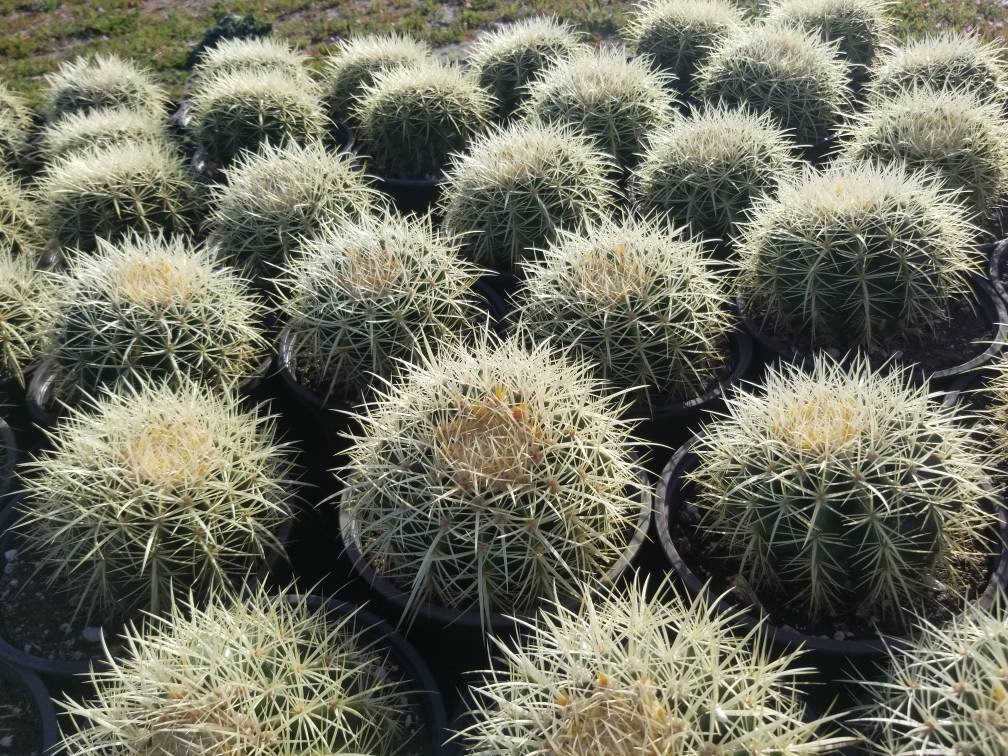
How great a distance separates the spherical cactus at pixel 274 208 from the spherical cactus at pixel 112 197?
40cm

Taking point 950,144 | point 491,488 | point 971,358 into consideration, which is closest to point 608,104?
point 950,144

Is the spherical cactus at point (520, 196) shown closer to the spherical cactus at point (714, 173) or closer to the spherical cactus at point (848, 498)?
the spherical cactus at point (714, 173)

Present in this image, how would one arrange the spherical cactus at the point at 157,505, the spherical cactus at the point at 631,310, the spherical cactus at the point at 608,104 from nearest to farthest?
the spherical cactus at the point at 157,505, the spherical cactus at the point at 631,310, the spherical cactus at the point at 608,104

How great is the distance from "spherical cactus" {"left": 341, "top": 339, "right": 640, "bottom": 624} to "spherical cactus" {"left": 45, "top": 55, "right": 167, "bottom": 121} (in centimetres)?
395

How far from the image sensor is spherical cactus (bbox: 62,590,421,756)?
1830 mm

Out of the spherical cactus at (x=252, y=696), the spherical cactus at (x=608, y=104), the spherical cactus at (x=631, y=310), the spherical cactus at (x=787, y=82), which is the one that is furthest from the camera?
the spherical cactus at (x=787, y=82)

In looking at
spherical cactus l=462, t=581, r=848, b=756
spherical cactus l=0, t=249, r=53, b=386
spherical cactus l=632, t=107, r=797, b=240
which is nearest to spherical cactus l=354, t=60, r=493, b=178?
spherical cactus l=632, t=107, r=797, b=240

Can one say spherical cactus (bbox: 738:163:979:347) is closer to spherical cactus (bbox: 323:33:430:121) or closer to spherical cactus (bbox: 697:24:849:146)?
spherical cactus (bbox: 697:24:849:146)

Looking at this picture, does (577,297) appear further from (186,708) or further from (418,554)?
(186,708)

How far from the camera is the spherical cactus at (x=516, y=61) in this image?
207 inches

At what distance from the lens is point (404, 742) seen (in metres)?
2.21

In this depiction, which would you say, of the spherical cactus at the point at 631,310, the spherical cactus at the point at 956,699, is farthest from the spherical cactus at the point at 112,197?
the spherical cactus at the point at 956,699

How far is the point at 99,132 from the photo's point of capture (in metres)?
4.69

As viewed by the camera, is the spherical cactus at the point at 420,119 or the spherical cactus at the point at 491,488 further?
the spherical cactus at the point at 420,119
